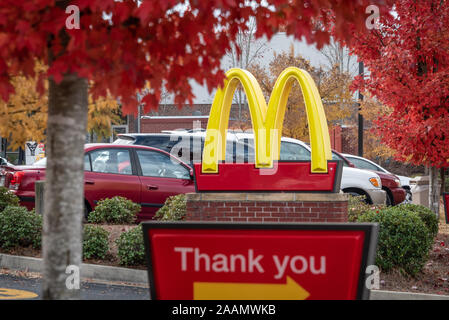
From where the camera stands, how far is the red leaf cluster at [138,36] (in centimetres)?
344

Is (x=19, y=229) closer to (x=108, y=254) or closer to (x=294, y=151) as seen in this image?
(x=108, y=254)

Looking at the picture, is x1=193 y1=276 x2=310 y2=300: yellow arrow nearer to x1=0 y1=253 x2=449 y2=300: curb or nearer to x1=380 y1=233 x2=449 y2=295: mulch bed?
x1=0 y1=253 x2=449 y2=300: curb

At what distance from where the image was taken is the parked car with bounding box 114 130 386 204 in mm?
14648

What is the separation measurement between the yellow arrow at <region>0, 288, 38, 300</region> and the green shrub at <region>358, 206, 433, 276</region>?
4145mm

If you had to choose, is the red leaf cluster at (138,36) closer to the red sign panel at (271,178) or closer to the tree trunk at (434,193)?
the red sign panel at (271,178)

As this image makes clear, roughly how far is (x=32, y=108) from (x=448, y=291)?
5.43 metres

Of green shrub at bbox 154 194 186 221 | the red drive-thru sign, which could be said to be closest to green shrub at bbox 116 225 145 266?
green shrub at bbox 154 194 186 221

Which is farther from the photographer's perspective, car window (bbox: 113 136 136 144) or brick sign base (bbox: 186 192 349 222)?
car window (bbox: 113 136 136 144)

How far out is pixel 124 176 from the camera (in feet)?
36.8

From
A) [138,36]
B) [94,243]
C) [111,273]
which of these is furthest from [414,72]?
[138,36]

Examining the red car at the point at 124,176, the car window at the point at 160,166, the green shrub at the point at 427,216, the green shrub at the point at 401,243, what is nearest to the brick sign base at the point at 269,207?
the green shrub at the point at 401,243

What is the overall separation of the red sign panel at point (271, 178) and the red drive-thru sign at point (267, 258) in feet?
11.3
